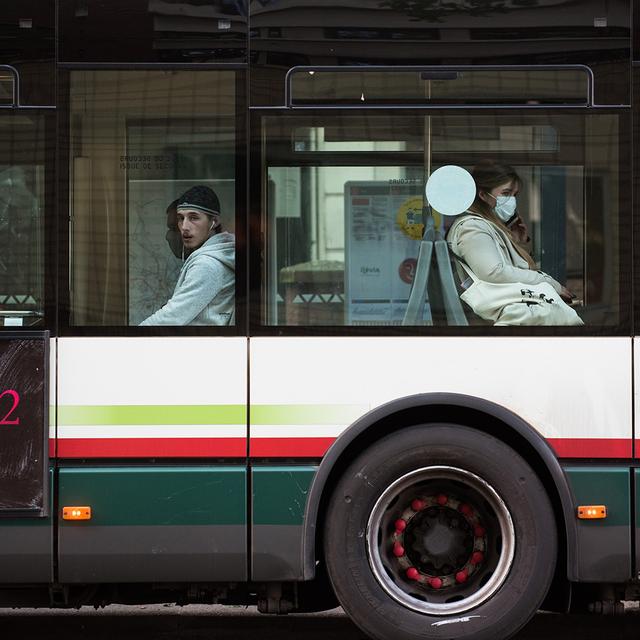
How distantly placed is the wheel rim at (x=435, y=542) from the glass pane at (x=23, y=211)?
1.94 m

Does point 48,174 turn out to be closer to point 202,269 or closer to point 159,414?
point 202,269

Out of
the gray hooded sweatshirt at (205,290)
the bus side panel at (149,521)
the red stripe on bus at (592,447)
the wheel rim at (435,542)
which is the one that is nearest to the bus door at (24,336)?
the bus side panel at (149,521)

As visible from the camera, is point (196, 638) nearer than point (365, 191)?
No

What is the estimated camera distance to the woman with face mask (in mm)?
5195

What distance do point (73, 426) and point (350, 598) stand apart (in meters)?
1.48

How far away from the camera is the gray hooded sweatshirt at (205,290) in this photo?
17.0ft

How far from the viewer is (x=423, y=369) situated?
5105 mm

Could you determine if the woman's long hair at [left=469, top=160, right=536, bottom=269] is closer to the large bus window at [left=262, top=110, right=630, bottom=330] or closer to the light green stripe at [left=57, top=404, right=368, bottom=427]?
the large bus window at [left=262, top=110, right=630, bottom=330]

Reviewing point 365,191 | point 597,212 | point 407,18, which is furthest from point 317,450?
point 407,18

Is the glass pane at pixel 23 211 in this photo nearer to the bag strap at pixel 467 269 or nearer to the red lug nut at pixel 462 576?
the bag strap at pixel 467 269

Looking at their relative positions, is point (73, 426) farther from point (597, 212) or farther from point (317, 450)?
point (597, 212)

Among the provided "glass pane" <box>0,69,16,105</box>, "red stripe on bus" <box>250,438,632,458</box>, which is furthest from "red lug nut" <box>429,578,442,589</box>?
"glass pane" <box>0,69,16,105</box>

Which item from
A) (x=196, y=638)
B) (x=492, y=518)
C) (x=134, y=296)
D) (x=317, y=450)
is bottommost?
(x=196, y=638)

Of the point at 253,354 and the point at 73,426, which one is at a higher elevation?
the point at 253,354
